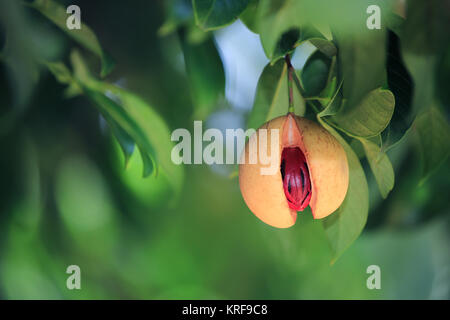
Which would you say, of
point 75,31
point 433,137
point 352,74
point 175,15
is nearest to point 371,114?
point 352,74

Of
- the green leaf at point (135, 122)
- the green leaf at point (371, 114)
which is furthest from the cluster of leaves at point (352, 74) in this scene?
the green leaf at point (135, 122)

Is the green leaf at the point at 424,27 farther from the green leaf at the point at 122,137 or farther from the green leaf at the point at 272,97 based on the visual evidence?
the green leaf at the point at 122,137

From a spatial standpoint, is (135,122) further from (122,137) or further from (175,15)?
(175,15)

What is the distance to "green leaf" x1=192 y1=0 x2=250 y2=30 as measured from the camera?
0.35 meters

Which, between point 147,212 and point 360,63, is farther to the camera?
point 147,212

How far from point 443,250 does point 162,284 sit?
14.6 inches

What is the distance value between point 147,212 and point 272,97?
0.75 ft

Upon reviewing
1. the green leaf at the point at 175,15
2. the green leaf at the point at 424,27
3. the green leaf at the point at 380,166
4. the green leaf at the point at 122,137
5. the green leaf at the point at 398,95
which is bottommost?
the green leaf at the point at 380,166

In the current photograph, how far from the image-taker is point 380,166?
404 mm

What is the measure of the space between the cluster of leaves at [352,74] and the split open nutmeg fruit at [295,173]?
23mm

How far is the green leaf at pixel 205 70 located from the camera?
1.48 ft

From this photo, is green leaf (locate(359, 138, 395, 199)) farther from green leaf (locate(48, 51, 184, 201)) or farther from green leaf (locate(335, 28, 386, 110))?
green leaf (locate(48, 51, 184, 201))
